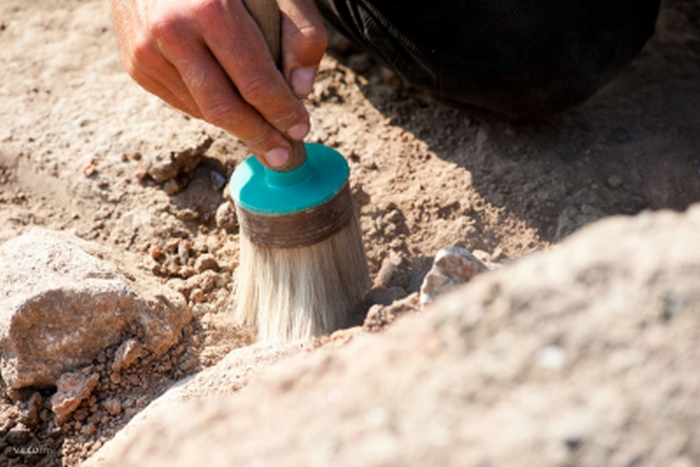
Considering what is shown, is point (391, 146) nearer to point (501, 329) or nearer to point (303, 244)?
point (303, 244)

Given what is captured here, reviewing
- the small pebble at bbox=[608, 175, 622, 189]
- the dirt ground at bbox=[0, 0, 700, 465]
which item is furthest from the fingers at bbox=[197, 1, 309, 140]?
the small pebble at bbox=[608, 175, 622, 189]

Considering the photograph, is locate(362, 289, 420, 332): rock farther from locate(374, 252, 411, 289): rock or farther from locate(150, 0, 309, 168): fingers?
locate(374, 252, 411, 289): rock

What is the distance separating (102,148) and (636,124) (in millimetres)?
1879

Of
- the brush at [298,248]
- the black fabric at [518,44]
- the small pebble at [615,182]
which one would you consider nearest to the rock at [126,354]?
the brush at [298,248]

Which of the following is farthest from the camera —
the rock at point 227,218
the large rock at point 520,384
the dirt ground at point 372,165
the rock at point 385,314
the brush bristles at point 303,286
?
the rock at point 227,218

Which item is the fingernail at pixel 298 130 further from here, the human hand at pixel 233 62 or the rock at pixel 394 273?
the rock at pixel 394 273

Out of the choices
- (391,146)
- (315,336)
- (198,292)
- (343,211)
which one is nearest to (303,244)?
(343,211)

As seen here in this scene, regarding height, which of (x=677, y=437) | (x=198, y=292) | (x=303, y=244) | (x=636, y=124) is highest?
(x=677, y=437)

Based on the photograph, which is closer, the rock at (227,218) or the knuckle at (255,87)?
the knuckle at (255,87)

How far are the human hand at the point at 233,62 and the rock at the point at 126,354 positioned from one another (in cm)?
55

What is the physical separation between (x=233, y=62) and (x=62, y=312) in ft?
2.39

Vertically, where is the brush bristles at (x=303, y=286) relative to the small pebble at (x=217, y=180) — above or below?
below

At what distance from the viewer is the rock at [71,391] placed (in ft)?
5.66

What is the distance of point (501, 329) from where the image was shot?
2.97 ft
